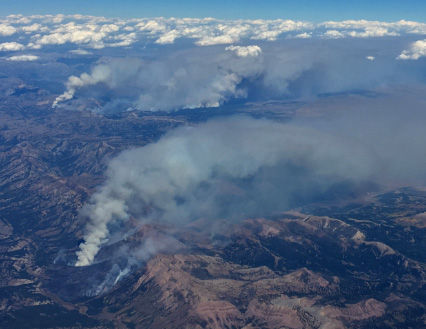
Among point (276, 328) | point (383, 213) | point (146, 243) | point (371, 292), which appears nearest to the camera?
point (276, 328)

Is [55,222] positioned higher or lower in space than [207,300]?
lower

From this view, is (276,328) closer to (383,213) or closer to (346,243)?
(346,243)

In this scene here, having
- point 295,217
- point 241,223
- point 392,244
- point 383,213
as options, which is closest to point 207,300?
point 241,223

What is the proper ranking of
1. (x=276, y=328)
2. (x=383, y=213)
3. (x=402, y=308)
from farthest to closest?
(x=383, y=213), (x=402, y=308), (x=276, y=328)

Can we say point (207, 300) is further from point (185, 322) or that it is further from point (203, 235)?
point (203, 235)

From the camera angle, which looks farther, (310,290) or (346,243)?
(346,243)

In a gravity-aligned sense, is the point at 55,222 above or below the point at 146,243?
below

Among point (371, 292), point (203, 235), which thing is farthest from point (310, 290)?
point (203, 235)

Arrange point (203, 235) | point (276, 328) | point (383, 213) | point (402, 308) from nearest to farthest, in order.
Answer: point (276, 328), point (402, 308), point (203, 235), point (383, 213)

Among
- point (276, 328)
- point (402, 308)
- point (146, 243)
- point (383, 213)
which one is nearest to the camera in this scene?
point (276, 328)
